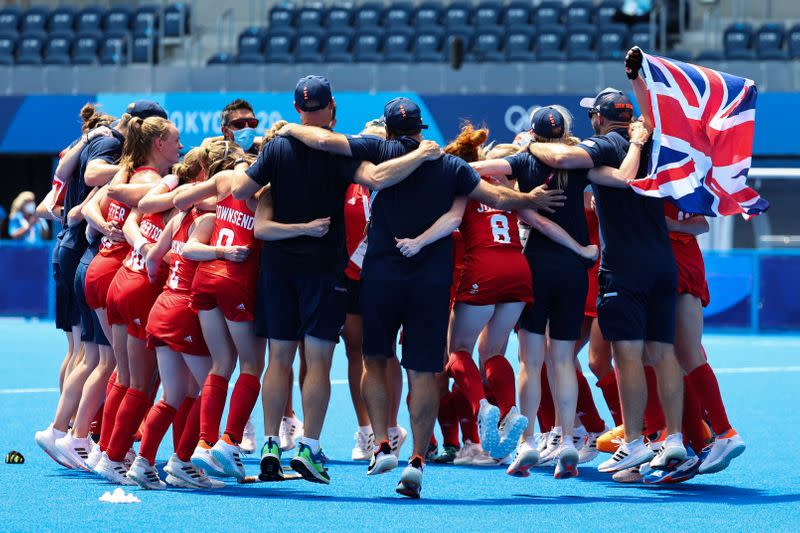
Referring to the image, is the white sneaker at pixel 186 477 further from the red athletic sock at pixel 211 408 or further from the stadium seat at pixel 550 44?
the stadium seat at pixel 550 44

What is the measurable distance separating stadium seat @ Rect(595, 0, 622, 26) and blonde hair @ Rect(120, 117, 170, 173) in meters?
16.7

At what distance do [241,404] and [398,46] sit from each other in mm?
16715

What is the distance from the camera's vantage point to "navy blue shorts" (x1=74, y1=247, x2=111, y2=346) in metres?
8.07

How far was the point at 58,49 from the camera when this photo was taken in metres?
25.0

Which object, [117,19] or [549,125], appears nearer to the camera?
[549,125]

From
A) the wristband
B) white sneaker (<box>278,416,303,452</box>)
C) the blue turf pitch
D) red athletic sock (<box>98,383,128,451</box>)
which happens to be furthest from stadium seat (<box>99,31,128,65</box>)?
red athletic sock (<box>98,383,128,451</box>)

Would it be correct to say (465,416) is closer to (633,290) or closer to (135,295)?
(633,290)

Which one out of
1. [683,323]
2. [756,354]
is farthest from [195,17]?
[683,323]

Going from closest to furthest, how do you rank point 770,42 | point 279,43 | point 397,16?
1. point 770,42
2. point 279,43
3. point 397,16

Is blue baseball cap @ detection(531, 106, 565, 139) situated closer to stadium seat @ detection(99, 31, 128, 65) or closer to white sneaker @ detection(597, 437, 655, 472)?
white sneaker @ detection(597, 437, 655, 472)

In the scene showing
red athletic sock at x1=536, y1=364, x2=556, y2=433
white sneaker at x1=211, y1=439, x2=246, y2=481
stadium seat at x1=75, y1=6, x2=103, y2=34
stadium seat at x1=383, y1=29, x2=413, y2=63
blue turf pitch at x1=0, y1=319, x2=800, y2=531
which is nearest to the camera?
blue turf pitch at x1=0, y1=319, x2=800, y2=531

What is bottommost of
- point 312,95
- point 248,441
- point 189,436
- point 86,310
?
point 248,441

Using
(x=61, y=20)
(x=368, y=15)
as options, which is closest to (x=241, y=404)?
(x=368, y=15)

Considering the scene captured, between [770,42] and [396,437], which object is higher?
[770,42]
